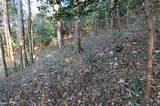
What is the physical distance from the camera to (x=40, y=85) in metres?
7.30

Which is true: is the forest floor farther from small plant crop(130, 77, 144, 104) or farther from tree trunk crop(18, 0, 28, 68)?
tree trunk crop(18, 0, 28, 68)

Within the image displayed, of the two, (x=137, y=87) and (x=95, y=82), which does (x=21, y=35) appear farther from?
(x=137, y=87)

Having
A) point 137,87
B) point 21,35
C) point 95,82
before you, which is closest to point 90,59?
point 95,82

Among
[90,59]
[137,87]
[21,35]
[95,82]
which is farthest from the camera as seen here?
[21,35]

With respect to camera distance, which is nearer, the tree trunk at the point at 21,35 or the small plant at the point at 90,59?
the small plant at the point at 90,59

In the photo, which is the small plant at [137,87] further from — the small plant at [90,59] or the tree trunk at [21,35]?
the tree trunk at [21,35]

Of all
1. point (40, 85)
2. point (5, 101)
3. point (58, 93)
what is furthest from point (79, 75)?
point (5, 101)

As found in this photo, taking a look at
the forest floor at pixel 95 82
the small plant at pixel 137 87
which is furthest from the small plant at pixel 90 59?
the small plant at pixel 137 87

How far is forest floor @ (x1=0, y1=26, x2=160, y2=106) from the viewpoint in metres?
5.73

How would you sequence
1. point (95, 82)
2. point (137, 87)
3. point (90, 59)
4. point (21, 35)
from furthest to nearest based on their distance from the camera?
Answer: point (21, 35) → point (90, 59) → point (95, 82) → point (137, 87)

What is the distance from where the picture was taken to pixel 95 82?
6.50 meters

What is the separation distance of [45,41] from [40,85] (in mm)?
21642

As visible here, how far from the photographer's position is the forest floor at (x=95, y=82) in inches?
225

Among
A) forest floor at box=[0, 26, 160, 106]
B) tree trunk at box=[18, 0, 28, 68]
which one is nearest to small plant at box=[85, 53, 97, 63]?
forest floor at box=[0, 26, 160, 106]
